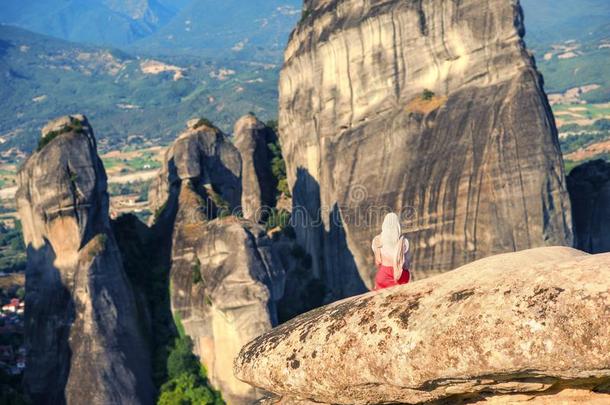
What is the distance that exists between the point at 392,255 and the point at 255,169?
38050 millimetres

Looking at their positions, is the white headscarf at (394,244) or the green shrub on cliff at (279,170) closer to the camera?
the white headscarf at (394,244)

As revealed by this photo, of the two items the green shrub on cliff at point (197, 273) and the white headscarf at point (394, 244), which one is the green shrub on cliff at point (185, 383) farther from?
the white headscarf at point (394, 244)

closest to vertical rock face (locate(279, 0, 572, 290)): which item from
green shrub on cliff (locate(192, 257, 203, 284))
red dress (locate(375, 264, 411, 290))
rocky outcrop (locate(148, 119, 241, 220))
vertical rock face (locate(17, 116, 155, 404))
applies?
rocky outcrop (locate(148, 119, 241, 220))

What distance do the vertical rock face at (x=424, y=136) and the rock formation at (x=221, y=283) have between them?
24.8 ft

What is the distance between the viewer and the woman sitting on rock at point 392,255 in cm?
1269

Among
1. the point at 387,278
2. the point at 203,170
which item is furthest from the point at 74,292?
the point at 387,278

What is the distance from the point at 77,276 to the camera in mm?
29703

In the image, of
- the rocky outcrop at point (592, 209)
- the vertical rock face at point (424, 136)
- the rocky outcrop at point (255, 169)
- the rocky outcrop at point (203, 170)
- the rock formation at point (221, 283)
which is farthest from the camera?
the rocky outcrop at point (255, 169)

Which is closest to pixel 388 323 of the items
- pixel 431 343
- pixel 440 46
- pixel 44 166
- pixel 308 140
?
pixel 431 343

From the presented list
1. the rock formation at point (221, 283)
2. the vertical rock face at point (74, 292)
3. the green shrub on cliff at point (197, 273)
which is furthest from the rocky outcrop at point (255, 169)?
the vertical rock face at point (74, 292)

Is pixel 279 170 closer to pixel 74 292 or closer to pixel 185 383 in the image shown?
pixel 185 383

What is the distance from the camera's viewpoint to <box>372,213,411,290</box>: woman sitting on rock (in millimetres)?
12688

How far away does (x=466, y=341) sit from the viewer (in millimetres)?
9930

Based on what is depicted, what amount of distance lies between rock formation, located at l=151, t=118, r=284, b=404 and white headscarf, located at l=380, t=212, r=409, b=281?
57.6 ft
